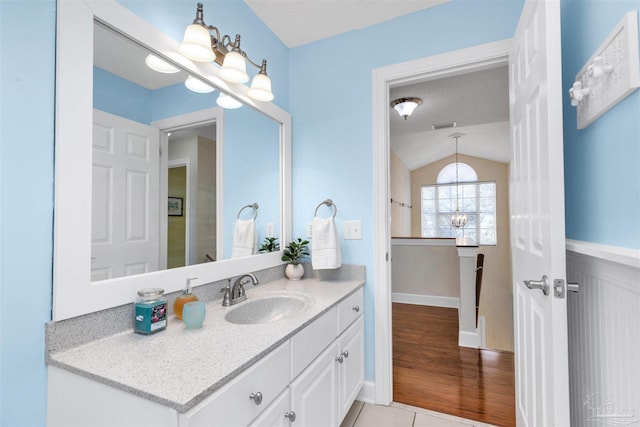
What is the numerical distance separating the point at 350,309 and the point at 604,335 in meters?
1.01

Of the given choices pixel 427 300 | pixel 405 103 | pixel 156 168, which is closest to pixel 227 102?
pixel 156 168

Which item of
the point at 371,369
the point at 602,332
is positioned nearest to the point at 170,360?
the point at 602,332

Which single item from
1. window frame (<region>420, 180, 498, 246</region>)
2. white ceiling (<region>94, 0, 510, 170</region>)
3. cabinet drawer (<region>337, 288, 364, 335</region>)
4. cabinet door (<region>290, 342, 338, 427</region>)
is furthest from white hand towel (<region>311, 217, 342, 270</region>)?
window frame (<region>420, 180, 498, 246</region>)

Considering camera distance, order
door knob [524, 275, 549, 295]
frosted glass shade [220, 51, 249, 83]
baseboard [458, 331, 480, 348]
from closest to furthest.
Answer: door knob [524, 275, 549, 295]
frosted glass shade [220, 51, 249, 83]
baseboard [458, 331, 480, 348]

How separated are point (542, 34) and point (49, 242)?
1.63m

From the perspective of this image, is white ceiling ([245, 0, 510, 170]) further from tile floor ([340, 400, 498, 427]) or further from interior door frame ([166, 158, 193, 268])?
tile floor ([340, 400, 498, 427])

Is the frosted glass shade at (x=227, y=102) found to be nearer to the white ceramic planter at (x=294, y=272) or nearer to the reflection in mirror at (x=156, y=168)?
the reflection in mirror at (x=156, y=168)

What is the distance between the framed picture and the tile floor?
1400mm

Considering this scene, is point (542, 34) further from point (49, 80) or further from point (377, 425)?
point (377, 425)

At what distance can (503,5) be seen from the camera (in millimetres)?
1620

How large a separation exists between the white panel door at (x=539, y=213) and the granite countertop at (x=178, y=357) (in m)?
0.80

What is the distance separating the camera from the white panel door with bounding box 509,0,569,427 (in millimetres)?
904

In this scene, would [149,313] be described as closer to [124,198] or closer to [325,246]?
[124,198]

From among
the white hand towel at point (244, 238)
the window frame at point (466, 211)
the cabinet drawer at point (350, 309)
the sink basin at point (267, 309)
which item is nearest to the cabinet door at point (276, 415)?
the sink basin at point (267, 309)
